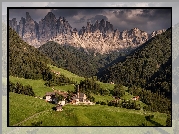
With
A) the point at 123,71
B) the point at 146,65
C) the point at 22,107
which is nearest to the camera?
the point at 22,107

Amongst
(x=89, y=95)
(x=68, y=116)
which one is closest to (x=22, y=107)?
(x=68, y=116)

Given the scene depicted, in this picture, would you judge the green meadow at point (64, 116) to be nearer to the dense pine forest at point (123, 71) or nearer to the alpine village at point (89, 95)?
the alpine village at point (89, 95)

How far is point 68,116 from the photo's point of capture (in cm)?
2791

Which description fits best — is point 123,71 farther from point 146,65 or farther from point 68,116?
point 68,116

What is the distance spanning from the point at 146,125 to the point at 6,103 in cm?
1262

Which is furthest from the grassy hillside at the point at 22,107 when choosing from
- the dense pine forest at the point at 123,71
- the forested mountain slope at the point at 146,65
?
the forested mountain slope at the point at 146,65

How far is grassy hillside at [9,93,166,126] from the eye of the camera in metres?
25.4

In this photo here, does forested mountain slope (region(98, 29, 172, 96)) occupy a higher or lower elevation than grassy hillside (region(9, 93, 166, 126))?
higher

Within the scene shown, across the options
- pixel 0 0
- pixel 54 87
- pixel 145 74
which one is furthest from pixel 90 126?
pixel 145 74

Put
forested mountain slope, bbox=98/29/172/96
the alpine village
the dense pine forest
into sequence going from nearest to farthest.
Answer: the alpine village < the dense pine forest < forested mountain slope, bbox=98/29/172/96

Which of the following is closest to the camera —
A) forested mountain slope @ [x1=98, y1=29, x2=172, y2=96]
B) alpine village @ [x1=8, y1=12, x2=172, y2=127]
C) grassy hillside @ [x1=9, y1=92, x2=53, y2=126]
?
grassy hillside @ [x1=9, y1=92, x2=53, y2=126]

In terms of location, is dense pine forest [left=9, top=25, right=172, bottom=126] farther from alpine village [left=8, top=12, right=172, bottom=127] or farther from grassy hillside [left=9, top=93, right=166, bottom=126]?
grassy hillside [left=9, top=93, right=166, bottom=126]

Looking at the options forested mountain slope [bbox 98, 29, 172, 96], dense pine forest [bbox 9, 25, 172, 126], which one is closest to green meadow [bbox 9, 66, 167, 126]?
dense pine forest [bbox 9, 25, 172, 126]

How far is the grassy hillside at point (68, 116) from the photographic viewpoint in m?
25.4
